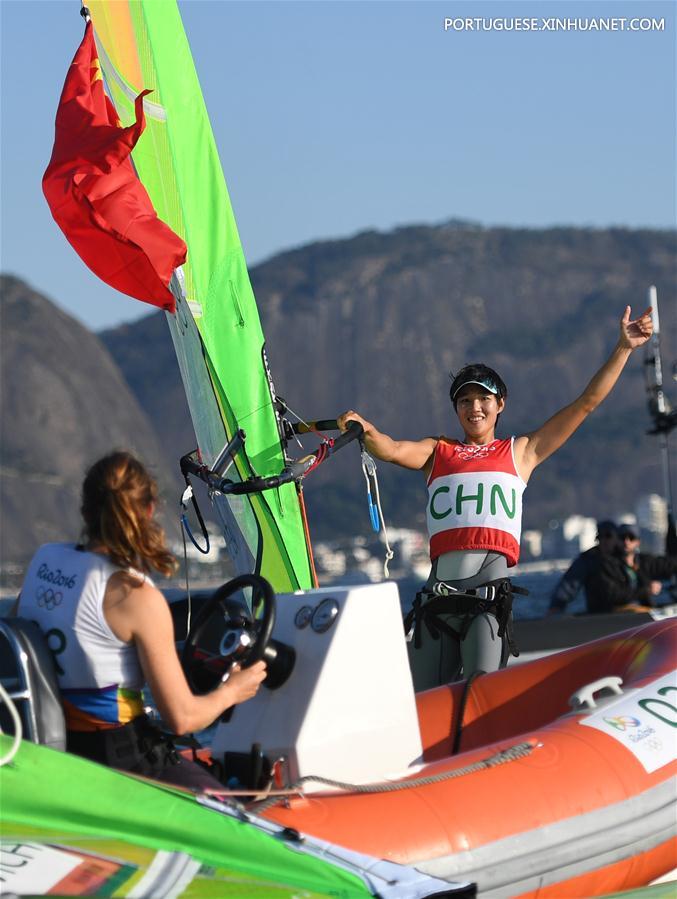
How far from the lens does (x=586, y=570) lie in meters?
8.59

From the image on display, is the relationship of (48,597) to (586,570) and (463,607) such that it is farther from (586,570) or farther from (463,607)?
(586,570)

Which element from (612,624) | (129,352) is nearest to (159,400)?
(129,352)

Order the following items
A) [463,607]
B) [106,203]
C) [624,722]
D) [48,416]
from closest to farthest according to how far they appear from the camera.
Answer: [624,722] → [463,607] → [106,203] → [48,416]

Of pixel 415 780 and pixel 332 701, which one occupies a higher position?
pixel 332 701

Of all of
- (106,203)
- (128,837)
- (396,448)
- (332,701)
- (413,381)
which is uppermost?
(106,203)

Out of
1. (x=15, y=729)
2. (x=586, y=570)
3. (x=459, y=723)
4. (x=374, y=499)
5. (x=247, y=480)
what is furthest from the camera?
(x=586, y=570)

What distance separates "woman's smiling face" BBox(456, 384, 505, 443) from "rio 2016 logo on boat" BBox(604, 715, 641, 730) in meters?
1.10

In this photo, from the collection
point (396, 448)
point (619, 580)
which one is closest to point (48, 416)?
point (619, 580)

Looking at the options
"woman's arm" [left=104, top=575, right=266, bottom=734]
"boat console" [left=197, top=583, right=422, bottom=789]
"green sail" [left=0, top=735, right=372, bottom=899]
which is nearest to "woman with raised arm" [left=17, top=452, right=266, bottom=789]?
"woman's arm" [left=104, top=575, right=266, bottom=734]

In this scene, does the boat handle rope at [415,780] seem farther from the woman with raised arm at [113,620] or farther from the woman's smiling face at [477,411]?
the woman's smiling face at [477,411]

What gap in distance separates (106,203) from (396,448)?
73.3 inches

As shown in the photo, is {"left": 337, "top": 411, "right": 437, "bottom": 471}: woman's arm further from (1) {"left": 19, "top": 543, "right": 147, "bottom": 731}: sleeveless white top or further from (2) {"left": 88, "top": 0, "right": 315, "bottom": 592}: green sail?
(1) {"left": 19, "top": 543, "right": 147, "bottom": 731}: sleeveless white top

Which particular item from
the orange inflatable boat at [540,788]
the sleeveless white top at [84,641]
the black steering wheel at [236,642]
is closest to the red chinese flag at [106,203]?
the orange inflatable boat at [540,788]

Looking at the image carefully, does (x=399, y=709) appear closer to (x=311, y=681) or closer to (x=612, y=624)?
(x=311, y=681)
